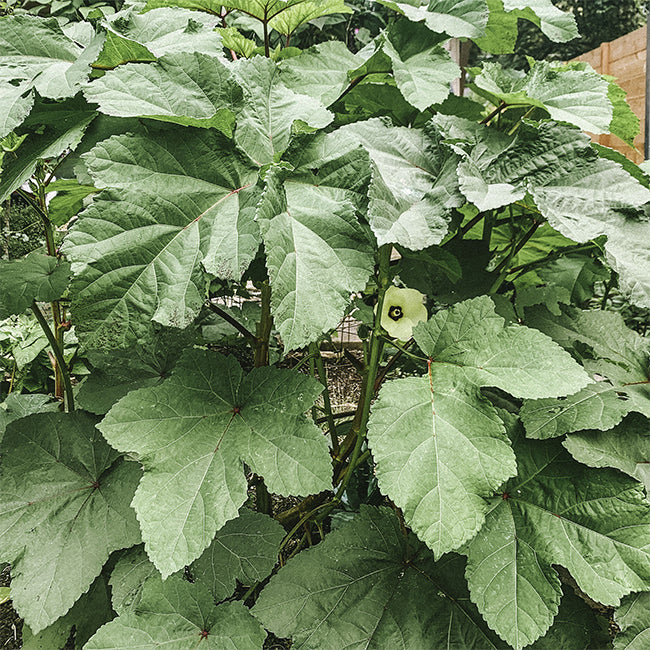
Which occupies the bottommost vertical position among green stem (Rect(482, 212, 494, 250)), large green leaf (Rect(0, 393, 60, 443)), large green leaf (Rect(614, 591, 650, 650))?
large green leaf (Rect(0, 393, 60, 443))

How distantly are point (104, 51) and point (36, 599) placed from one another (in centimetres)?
81

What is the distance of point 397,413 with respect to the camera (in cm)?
71

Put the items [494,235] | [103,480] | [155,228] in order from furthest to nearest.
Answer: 1. [494,235]
2. [103,480]
3. [155,228]

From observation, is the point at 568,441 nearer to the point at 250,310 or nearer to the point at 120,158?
the point at 120,158

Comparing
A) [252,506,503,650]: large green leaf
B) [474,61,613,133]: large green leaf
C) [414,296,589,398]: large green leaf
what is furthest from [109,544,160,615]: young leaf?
[474,61,613,133]: large green leaf

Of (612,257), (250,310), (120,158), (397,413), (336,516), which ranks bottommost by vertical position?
(336,516)

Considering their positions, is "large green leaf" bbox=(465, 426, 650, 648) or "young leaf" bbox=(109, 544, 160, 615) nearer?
"large green leaf" bbox=(465, 426, 650, 648)

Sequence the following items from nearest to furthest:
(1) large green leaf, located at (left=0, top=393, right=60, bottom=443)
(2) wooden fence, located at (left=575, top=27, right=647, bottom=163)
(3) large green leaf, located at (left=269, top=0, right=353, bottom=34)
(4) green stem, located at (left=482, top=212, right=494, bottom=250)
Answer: (3) large green leaf, located at (left=269, top=0, right=353, bottom=34) → (4) green stem, located at (left=482, top=212, right=494, bottom=250) → (1) large green leaf, located at (left=0, top=393, right=60, bottom=443) → (2) wooden fence, located at (left=575, top=27, right=647, bottom=163)

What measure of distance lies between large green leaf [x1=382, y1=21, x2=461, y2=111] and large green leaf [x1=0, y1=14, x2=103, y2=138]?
0.42m

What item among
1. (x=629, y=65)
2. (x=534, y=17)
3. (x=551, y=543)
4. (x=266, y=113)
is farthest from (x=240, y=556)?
(x=629, y=65)

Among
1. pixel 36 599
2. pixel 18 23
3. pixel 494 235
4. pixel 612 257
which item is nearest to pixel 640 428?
pixel 612 257

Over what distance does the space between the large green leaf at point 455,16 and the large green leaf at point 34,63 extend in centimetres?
44

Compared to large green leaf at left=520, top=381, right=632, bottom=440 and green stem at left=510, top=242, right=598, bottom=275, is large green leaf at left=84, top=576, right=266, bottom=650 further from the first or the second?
green stem at left=510, top=242, right=598, bottom=275

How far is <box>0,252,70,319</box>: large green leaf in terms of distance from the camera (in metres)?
0.96
